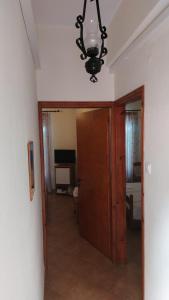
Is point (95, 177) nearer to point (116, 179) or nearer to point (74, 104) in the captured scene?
point (116, 179)

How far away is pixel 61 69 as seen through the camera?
2.78 m

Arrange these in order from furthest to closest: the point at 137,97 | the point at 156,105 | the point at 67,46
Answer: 1. the point at 67,46
2. the point at 137,97
3. the point at 156,105

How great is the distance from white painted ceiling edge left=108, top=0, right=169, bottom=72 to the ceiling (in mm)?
531

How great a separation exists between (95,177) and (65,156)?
3424 mm

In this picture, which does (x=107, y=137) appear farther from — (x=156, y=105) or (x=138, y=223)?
(x=138, y=223)

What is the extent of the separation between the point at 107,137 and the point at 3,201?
2.38m

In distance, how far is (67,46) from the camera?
2.77m

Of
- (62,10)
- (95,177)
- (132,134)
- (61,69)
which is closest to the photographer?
(62,10)

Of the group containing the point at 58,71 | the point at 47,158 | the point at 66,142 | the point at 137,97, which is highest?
the point at 58,71

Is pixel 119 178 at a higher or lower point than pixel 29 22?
lower

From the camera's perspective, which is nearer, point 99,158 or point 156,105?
point 156,105

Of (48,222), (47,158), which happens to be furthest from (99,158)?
(47,158)

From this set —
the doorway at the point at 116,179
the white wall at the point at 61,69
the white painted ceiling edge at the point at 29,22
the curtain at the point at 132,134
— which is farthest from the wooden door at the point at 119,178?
the curtain at the point at 132,134

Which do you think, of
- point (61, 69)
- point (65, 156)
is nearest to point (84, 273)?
point (61, 69)
